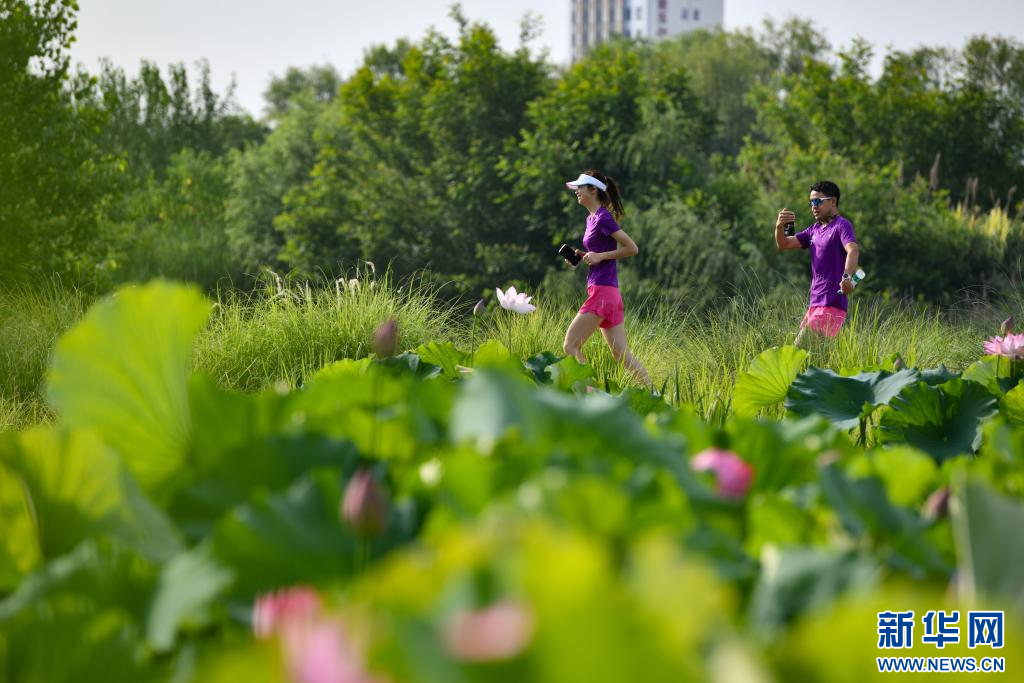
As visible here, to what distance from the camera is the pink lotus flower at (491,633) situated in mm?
407

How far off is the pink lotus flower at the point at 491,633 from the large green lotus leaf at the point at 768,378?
5.63 ft

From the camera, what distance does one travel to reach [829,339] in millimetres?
5895

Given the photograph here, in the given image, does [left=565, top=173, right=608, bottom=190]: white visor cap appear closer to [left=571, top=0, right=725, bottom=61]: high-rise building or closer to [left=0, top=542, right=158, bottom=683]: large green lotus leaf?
[left=0, top=542, right=158, bottom=683]: large green lotus leaf

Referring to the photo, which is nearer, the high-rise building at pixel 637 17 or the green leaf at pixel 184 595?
the green leaf at pixel 184 595

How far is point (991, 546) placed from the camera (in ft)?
2.14

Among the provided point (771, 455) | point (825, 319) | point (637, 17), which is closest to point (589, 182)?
point (825, 319)

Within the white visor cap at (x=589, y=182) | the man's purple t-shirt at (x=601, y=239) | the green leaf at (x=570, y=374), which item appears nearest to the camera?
the green leaf at (x=570, y=374)

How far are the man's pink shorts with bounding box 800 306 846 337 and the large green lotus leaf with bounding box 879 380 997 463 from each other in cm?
416

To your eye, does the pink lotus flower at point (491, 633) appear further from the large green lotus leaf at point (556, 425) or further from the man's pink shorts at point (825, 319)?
the man's pink shorts at point (825, 319)

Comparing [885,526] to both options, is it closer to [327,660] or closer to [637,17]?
[327,660]

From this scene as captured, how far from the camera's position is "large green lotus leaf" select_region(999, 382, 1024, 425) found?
1.90m

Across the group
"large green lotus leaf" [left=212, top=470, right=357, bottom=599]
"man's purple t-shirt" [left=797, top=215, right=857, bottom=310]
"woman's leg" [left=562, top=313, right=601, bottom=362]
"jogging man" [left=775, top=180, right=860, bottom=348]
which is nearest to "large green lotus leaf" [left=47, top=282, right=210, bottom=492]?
"large green lotus leaf" [left=212, top=470, right=357, bottom=599]

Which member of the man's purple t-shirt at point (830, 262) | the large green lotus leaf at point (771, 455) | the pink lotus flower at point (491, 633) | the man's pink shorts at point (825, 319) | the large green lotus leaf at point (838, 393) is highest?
the pink lotus flower at point (491, 633)

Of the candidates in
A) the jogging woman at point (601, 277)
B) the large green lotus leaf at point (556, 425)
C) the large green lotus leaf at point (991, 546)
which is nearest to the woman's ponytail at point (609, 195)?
the jogging woman at point (601, 277)
